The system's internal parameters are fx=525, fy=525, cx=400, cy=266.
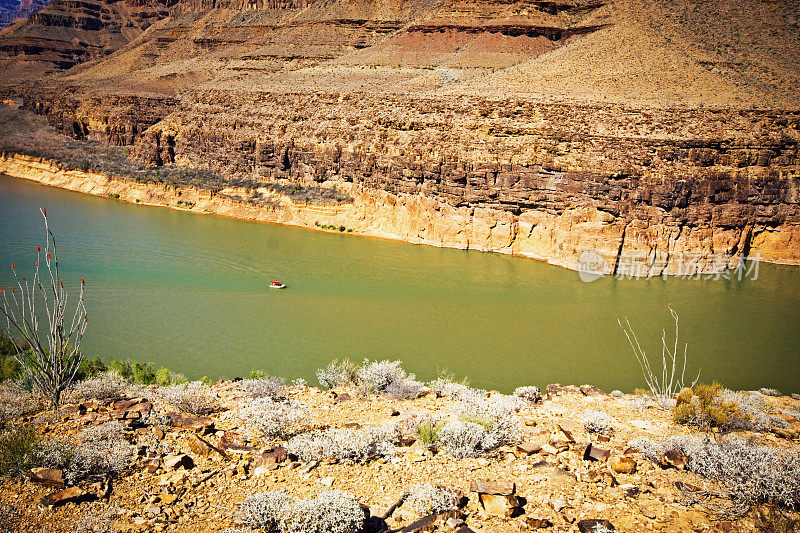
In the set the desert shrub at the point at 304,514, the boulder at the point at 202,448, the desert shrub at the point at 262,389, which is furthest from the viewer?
the desert shrub at the point at 262,389

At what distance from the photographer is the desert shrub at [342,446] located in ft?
23.0

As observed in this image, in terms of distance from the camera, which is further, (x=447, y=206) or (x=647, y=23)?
(x=647, y=23)

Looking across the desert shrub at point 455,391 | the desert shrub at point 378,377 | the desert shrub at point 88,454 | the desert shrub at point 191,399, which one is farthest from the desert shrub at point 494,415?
the desert shrub at point 88,454

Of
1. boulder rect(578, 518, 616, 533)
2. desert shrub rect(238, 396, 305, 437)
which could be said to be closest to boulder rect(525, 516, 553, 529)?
boulder rect(578, 518, 616, 533)

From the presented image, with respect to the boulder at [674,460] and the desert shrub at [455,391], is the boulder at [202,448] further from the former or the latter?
the boulder at [674,460]

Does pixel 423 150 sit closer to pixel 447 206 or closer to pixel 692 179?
pixel 447 206

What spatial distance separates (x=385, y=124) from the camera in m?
31.9

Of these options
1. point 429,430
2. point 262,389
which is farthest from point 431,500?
point 262,389

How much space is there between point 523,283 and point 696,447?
51.9 ft

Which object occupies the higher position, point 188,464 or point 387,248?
point 188,464

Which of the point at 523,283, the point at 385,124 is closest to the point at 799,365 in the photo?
the point at 523,283

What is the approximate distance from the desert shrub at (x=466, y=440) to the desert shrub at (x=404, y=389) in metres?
2.64

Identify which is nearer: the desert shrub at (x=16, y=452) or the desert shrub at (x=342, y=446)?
the desert shrub at (x=16, y=452)

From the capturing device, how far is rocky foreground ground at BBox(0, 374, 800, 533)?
5625 mm
